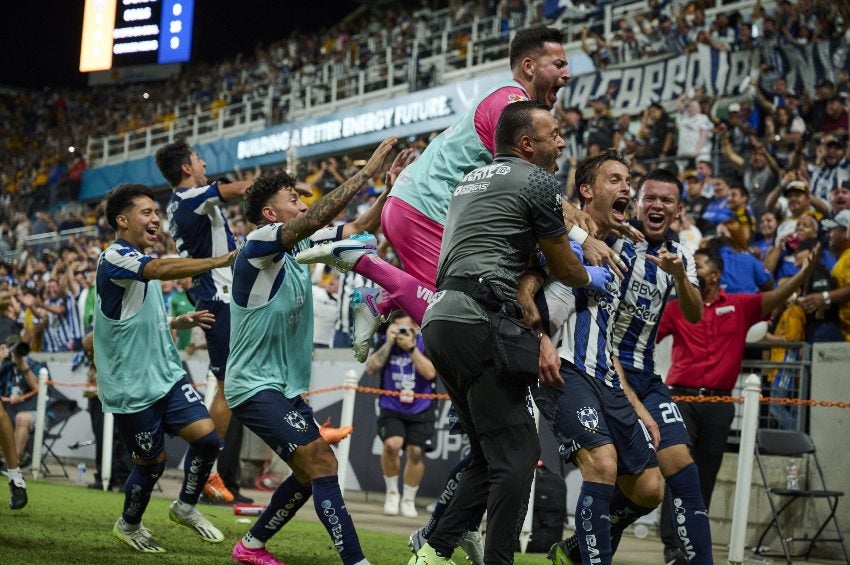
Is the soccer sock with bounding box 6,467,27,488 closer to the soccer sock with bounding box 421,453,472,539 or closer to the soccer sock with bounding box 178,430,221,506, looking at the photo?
the soccer sock with bounding box 178,430,221,506

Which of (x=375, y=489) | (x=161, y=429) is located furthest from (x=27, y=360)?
(x=161, y=429)

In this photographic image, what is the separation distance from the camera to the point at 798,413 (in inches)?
350

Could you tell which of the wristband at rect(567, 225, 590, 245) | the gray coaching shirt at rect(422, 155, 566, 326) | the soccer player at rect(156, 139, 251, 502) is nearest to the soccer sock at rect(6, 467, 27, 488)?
the soccer player at rect(156, 139, 251, 502)

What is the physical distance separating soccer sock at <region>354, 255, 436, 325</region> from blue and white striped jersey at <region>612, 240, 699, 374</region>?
48.4 inches

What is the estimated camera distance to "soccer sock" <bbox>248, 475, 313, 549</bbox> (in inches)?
229

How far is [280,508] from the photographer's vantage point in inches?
230

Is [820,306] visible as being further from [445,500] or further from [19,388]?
[19,388]

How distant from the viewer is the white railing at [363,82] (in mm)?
23234

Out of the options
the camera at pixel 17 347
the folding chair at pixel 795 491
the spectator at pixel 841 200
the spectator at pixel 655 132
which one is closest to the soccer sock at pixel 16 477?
the camera at pixel 17 347

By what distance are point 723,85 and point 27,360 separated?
10.6 m

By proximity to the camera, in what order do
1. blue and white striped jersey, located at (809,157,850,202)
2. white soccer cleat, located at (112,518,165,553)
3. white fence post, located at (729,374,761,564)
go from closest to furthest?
1. white soccer cleat, located at (112,518,165,553)
2. white fence post, located at (729,374,761,564)
3. blue and white striped jersey, located at (809,157,850,202)

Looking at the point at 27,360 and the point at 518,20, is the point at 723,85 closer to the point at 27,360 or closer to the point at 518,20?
the point at 518,20

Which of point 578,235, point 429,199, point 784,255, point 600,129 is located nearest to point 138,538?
point 429,199

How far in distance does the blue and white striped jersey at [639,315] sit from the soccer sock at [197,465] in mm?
2650
